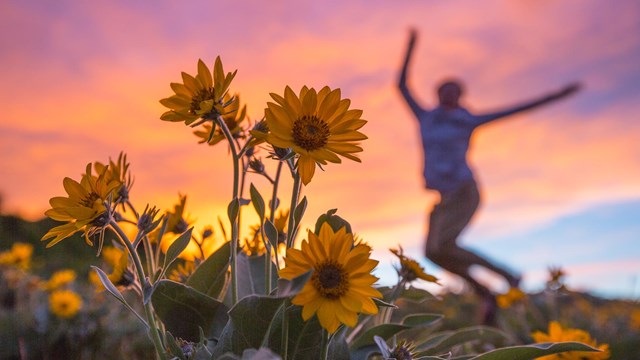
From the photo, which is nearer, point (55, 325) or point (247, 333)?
point (247, 333)

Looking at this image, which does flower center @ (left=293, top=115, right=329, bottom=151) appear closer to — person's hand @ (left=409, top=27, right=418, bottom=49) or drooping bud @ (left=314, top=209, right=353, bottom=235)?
drooping bud @ (left=314, top=209, right=353, bottom=235)

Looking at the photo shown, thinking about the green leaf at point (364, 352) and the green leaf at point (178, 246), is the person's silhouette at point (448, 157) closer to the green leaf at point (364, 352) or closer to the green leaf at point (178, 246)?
the green leaf at point (364, 352)

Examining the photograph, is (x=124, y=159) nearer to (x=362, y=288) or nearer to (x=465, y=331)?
(x=362, y=288)

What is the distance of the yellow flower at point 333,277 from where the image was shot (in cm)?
118

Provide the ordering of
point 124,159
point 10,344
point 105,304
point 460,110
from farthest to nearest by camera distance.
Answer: point 460,110, point 105,304, point 10,344, point 124,159

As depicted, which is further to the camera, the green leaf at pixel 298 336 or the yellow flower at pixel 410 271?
the yellow flower at pixel 410 271

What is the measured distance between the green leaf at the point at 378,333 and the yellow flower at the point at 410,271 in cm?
15

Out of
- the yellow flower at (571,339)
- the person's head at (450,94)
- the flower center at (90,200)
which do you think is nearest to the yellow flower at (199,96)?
the flower center at (90,200)

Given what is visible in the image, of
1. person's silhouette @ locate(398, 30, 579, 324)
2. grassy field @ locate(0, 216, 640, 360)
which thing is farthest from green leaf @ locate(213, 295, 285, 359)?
person's silhouette @ locate(398, 30, 579, 324)

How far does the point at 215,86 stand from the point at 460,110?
209 inches

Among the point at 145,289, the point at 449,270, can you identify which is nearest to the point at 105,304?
the point at 449,270

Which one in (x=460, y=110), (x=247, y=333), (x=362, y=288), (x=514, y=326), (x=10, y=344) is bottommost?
(x=10, y=344)

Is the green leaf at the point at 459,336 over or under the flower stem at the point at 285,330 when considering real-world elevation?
over

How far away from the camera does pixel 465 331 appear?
223 centimetres
